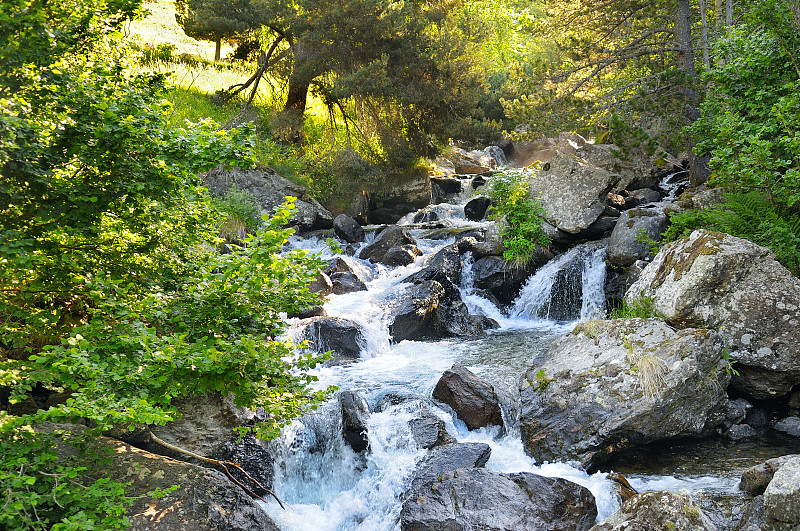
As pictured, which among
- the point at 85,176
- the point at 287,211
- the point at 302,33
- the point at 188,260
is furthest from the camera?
the point at 302,33

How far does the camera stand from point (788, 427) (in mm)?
7023

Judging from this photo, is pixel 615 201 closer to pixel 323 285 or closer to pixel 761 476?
pixel 323 285

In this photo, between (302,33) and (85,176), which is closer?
(85,176)

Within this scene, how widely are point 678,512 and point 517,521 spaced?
165 cm

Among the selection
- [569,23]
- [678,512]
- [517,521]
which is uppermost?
[569,23]

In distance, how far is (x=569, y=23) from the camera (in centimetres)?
1416

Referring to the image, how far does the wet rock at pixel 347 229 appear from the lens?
17969 millimetres

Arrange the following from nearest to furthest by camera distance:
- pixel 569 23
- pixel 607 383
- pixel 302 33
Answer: pixel 607 383, pixel 569 23, pixel 302 33

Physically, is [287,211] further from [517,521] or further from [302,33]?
[302,33]

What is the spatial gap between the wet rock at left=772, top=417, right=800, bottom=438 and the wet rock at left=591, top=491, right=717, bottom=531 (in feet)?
11.6

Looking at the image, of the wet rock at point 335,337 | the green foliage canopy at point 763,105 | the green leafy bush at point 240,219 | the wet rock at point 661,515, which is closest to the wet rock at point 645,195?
the green foliage canopy at point 763,105

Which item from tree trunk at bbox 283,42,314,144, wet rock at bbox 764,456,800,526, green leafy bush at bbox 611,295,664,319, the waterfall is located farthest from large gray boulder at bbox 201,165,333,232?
wet rock at bbox 764,456,800,526

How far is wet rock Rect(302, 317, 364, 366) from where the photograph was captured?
1083 cm

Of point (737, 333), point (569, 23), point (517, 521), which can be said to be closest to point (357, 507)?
point (517, 521)
